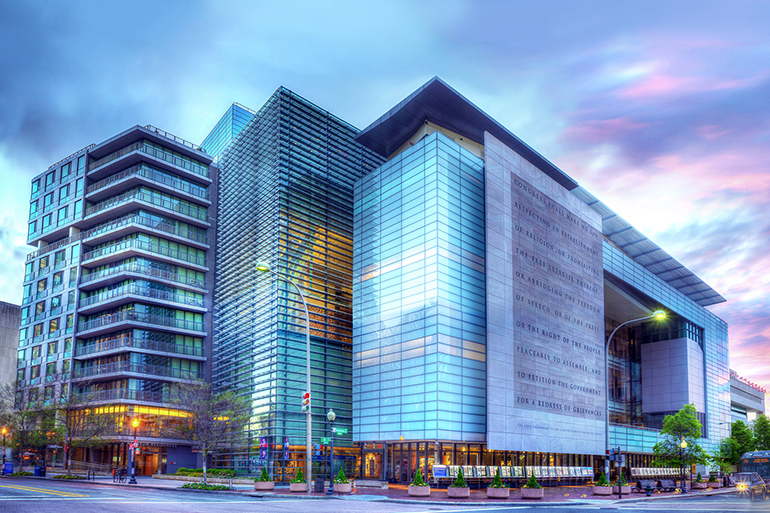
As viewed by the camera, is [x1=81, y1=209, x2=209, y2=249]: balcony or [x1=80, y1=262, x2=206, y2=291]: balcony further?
[x1=81, y1=209, x2=209, y2=249]: balcony

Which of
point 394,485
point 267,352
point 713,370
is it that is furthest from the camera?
point 713,370

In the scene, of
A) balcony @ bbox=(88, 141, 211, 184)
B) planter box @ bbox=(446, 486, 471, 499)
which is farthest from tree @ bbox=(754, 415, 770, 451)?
balcony @ bbox=(88, 141, 211, 184)

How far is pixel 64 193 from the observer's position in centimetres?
7812

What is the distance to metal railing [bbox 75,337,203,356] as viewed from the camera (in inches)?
2598

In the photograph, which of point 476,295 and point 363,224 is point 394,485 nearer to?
point 476,295

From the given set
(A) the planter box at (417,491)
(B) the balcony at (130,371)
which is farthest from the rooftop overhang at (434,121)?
(B) the balcony at (130,371)

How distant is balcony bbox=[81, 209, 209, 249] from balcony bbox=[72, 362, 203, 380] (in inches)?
566

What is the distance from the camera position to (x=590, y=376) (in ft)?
204

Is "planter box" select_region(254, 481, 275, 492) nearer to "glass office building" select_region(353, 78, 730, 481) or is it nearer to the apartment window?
"glass office building" select_region(353, 78, 730, 481)

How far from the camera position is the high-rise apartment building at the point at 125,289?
218ft

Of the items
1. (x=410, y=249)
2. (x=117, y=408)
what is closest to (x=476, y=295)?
(x=410, y=249)

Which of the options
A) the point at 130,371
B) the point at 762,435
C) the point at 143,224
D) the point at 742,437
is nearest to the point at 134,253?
the point at 143,224

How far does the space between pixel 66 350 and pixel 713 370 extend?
88.7 metres

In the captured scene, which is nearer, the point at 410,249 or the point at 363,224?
the point at 410,249
